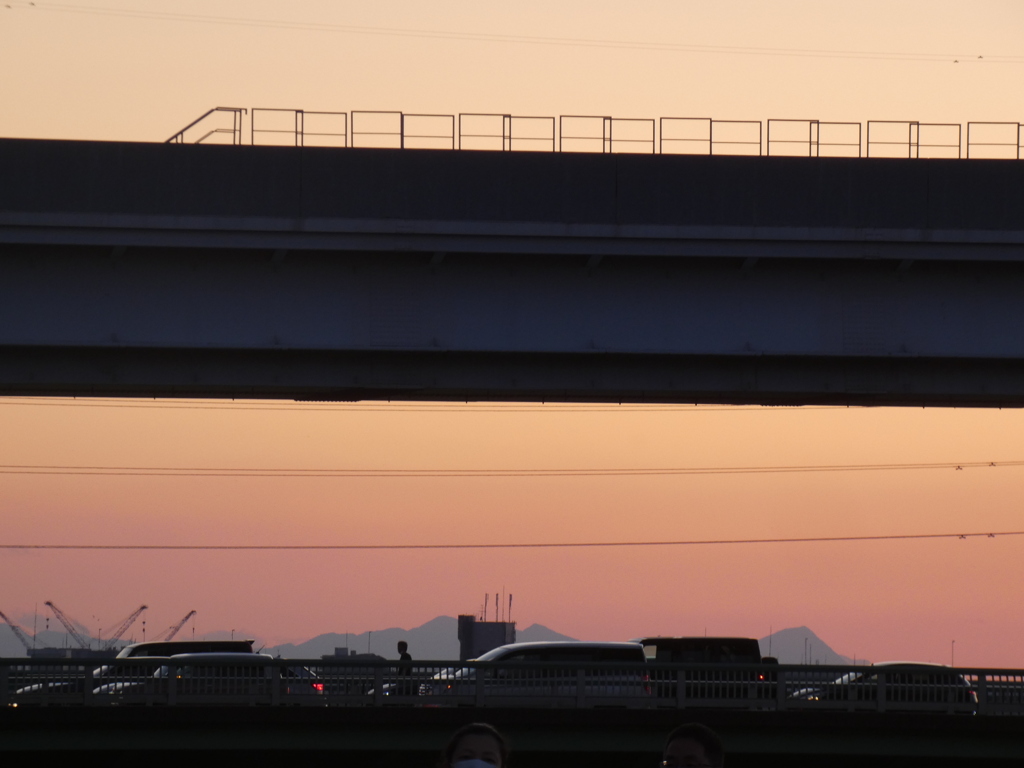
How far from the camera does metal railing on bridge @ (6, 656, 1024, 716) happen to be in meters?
25.0

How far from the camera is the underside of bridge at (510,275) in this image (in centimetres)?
2819

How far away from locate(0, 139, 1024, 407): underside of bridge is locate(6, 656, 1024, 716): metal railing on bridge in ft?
19.9

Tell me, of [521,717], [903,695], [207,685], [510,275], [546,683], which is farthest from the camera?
[510,275]

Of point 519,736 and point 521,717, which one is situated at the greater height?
point 521,717

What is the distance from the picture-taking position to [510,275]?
95.3ft

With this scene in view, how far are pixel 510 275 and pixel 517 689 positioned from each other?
8.26 metres

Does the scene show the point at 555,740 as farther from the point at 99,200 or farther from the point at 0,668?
the point at 99,200

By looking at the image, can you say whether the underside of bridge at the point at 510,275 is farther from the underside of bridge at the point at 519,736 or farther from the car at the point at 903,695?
the underside of bridge at the point at 519,736

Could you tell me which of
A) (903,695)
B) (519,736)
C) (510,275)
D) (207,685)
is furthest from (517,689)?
(510,275)

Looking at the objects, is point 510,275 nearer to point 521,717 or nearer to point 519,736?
point 521,717

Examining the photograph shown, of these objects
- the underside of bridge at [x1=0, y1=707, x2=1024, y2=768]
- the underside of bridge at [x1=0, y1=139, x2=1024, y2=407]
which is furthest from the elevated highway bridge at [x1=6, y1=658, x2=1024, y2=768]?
the underside of bridge at [x1=0, y1=139, x2=1024, y2=407]

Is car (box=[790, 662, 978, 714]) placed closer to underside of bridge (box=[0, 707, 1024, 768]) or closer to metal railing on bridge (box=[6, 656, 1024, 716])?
metal railing on bridge (box=[6, 656, 1024, 716])

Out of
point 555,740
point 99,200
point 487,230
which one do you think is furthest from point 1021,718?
point 99,200

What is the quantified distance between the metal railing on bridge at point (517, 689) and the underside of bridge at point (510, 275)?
608 centimetres
